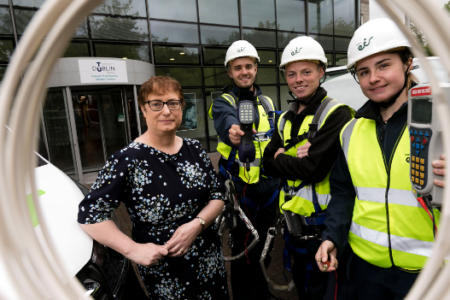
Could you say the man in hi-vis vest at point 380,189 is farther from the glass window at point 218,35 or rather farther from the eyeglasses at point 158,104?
the glass window at point 218,35

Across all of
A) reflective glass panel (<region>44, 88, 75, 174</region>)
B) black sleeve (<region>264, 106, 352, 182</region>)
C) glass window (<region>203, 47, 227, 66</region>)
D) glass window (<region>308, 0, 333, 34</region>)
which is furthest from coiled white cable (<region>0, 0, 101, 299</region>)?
glass window (<region>308, 0, 333, 34</region>)

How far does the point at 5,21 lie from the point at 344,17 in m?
12.8

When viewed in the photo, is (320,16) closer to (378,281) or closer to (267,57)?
(267,57)

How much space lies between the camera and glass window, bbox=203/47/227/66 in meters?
9.52

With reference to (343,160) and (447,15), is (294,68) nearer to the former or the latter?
(343,160)

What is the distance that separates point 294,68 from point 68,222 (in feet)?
5.78

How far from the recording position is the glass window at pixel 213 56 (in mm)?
9523

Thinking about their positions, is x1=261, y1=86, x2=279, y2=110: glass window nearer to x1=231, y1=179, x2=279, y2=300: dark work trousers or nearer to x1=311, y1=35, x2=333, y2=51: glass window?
x1=311, y1=35, x2=333, y2=51: glass window

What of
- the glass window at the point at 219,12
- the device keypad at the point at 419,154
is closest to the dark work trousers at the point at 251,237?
the device keypad at the point at 419,154

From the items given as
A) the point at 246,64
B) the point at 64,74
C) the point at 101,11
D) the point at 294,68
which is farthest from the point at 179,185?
the point at 101,11

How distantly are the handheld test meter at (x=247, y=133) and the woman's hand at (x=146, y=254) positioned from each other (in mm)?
1036

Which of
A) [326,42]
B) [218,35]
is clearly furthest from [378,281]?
[326,42]

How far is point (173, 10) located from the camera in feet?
28.9

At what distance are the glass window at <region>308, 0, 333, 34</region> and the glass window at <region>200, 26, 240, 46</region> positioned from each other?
3784mm
